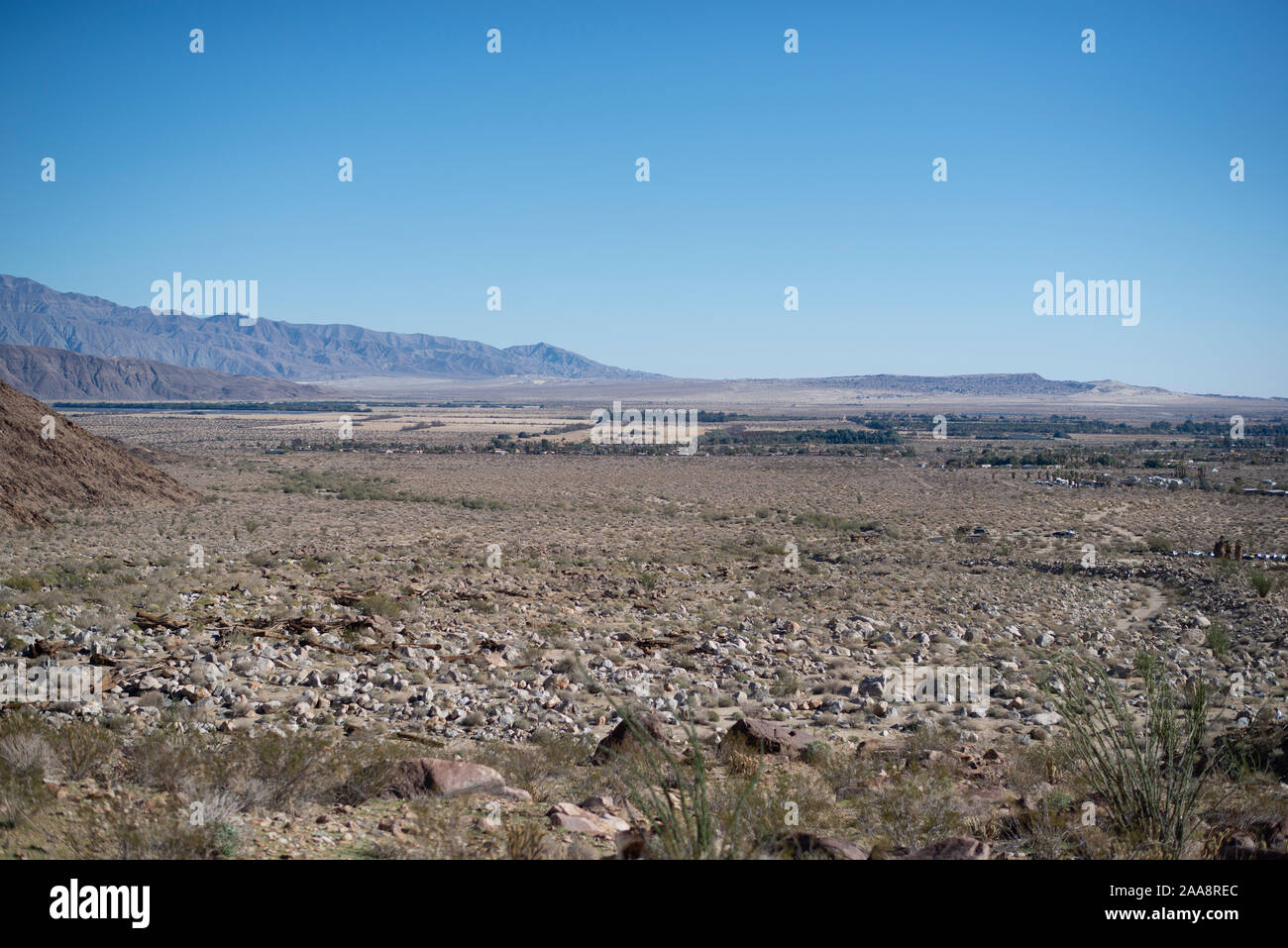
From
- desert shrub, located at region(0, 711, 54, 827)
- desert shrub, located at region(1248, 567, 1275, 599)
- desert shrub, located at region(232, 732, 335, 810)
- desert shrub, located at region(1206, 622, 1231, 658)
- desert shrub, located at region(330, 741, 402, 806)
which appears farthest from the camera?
desert shrub, located at region(1248, 567, 1275, 599)

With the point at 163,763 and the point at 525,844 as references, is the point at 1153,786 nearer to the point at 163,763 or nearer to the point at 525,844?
the point at 525,844

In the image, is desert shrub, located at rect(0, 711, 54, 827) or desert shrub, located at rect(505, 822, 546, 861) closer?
desert shrub, located at rect(505, 822, 546, 861)

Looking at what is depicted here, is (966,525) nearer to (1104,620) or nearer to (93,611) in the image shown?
(1104,620)

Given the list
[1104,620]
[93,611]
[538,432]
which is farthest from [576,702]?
[538,432]

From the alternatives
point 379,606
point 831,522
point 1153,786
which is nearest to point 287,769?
point 1153,786

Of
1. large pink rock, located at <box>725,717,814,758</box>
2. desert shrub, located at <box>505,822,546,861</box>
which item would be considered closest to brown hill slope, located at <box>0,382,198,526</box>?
large pink rock, located at <box>725,717,814,758</box>

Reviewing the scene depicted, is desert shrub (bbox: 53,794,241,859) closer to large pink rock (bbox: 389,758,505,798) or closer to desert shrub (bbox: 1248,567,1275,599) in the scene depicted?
large pink rock (bbox: 389,758,505,798)
